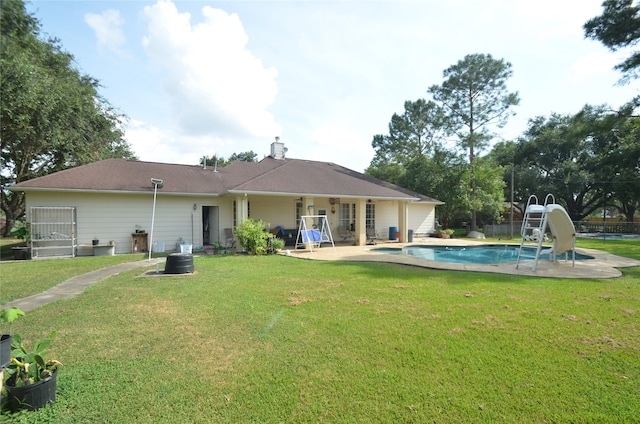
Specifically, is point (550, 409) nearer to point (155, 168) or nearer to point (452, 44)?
point (452, 44)

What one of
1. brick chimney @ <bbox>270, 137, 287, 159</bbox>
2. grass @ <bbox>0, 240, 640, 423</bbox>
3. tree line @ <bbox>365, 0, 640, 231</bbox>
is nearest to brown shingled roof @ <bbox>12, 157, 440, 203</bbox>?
brick chimney @ <bbox>270, 137, 287, 159</bbox>

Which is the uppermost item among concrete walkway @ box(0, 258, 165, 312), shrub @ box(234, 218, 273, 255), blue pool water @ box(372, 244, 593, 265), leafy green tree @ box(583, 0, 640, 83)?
leafy green tree @ box(583, 0, 640, 83)

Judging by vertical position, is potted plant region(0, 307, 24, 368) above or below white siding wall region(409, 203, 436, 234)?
below

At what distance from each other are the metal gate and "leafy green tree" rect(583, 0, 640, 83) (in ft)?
83.9

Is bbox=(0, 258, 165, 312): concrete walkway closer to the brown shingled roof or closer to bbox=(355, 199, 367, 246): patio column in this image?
the brown shingled roof

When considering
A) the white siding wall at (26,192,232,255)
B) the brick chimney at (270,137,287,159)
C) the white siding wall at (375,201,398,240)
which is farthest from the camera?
the brick chimney at (270,137,287,159)

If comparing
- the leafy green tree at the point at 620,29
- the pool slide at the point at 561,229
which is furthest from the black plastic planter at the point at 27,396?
the leafy green tree at the point at 620,29

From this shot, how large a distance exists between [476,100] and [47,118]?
94.1ft

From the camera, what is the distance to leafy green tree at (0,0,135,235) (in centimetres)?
1227

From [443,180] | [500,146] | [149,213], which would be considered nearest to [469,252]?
[443,180]

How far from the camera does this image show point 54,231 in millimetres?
12789

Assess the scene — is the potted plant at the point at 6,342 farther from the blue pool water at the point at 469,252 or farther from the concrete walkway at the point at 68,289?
the blue pool water at the point at 469,252

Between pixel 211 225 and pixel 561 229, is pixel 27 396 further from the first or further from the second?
pixel 211 225

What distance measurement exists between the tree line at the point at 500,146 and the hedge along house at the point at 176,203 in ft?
30.2
